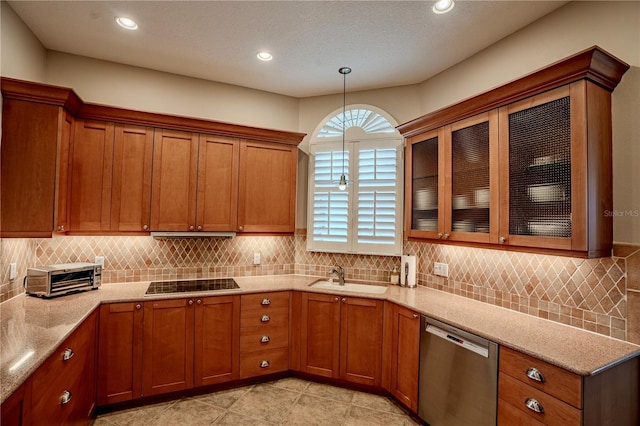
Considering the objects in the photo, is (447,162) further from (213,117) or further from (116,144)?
(116,144)

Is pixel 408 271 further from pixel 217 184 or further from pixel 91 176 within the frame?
pixel 91 176

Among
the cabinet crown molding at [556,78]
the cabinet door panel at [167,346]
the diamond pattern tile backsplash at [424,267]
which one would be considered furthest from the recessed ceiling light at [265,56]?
the cabinet door panel at [167,346]

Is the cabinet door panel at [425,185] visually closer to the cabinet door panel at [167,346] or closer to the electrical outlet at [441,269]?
the electrical outlet at [441,269]

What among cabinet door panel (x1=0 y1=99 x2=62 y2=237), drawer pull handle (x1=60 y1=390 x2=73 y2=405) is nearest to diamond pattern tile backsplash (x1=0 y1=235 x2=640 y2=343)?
cabinet door panel (x1=0 y1=99 x2=62 y2=237)

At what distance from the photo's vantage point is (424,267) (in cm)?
329

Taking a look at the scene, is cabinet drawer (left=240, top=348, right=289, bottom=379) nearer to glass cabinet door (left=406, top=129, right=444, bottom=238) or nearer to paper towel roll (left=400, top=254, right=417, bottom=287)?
paper towel roll (left=400, top=254, right=417, bottom=287)

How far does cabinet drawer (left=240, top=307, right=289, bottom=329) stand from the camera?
2988 mm

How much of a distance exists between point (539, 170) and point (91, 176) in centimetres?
348

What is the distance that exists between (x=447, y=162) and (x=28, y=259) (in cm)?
359

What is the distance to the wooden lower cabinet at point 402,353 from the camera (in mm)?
2521

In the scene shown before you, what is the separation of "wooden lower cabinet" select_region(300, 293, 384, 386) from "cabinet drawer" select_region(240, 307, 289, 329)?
0.19m

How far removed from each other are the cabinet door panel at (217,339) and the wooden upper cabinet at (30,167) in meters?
1.34

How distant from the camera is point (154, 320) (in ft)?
8.79

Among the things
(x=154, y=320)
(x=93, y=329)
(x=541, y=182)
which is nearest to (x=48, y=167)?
(x=93, y=329)
